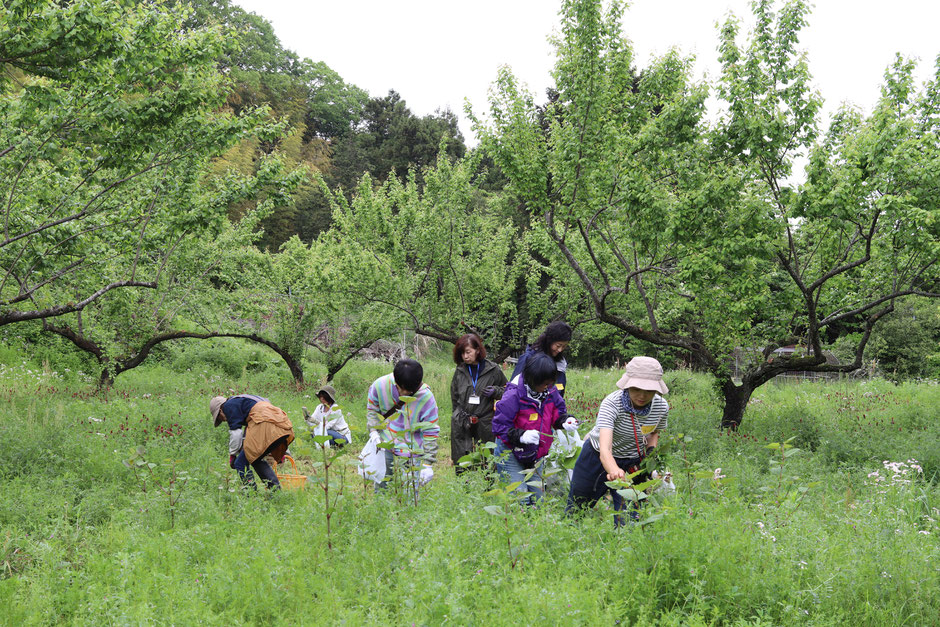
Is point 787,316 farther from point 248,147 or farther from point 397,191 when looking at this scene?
point 248,147

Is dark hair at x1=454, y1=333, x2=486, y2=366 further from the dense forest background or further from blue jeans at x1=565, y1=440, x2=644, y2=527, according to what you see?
the dense forest background

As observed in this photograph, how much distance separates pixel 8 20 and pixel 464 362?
Result: 5077 millimetres

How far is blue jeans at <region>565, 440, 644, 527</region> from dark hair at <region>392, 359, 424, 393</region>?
139 centimetres

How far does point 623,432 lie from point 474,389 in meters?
1.92

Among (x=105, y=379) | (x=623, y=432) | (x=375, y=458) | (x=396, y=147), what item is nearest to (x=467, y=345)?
(x=375, y=458)

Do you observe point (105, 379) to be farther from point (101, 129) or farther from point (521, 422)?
point (521, 422)

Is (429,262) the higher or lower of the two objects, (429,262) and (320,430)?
the higher

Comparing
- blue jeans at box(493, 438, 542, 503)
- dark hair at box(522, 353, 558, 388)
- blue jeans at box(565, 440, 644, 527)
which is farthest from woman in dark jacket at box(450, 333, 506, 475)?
blue jeans at box(565, 440, 644, 527)

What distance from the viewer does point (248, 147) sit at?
104 ft

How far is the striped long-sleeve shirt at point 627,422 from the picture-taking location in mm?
3922

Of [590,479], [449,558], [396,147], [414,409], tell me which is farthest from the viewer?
[396,147]

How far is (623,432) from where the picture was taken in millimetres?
3969

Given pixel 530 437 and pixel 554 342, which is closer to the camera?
pixel 530 437

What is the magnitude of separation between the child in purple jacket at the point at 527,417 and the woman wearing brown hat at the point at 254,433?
224 centimetres
